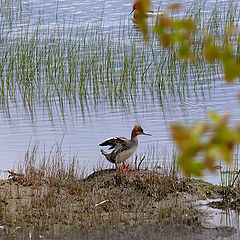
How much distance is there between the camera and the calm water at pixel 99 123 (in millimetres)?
8933

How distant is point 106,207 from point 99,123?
5153 millimetres

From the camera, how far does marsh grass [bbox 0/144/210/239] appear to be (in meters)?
5.38

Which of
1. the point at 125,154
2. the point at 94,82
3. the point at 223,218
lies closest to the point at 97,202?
the point at 125,154

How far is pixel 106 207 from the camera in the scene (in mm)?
5695

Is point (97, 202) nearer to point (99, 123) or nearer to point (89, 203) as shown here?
point (89, 203)

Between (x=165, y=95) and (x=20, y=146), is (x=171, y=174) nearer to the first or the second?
(x=20, y=146)


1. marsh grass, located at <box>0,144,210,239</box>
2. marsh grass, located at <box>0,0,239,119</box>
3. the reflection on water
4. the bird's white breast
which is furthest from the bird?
marsh grass, located at <box>0,0,239,119</box>

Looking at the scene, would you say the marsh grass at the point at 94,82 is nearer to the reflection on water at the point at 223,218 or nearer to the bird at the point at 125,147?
the bird at the point at 125,147

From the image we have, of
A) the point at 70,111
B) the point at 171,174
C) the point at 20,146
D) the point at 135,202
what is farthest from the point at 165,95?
the point at 135,202

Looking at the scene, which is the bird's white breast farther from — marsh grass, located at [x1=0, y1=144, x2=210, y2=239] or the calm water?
the calm water

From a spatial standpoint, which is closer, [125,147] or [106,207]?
[106,207]

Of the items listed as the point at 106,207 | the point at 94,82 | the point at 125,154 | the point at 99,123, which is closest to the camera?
the point at 106,207

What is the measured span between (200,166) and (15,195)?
167 inches

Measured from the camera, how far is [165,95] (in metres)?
12.8
